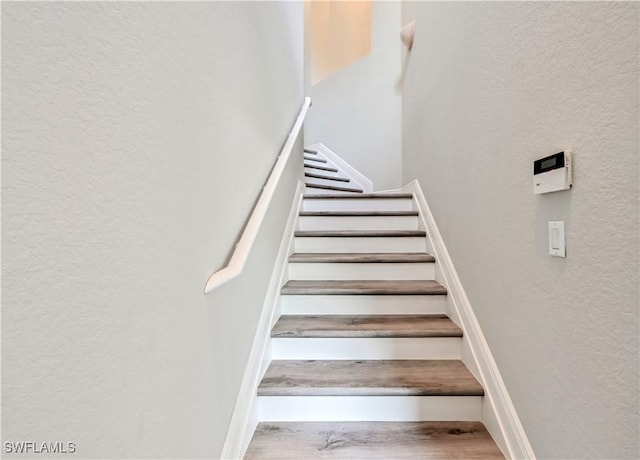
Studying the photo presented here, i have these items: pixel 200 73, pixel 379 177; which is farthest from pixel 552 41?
pixel 379 177

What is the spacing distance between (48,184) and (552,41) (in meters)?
1.20

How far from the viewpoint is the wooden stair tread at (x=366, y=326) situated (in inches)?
60.9

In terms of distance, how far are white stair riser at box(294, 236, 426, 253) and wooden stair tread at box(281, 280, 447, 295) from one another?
36 centimetres

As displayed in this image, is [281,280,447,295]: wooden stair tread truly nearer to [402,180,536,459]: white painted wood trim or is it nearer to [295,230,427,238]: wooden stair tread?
[402,180,536,459]: white painted wood trim

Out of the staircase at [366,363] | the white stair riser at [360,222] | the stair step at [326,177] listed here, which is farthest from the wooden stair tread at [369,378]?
the stair step at [326,177]

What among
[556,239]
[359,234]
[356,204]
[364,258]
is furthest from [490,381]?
[356,204]

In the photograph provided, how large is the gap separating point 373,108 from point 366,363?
3.20 m

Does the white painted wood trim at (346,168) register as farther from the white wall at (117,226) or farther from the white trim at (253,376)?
the white wall at (117,226)

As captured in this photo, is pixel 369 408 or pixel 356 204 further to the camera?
pixel 356 204

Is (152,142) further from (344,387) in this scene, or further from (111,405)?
(344,387)

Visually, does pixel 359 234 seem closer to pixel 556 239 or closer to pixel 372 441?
pixel 372 441

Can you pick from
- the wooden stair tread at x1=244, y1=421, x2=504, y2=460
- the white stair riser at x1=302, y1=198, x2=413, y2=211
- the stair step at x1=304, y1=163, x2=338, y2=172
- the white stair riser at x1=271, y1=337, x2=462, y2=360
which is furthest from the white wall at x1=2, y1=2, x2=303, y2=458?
the stair step at x1=304, y1=163, x2=338, y2=172

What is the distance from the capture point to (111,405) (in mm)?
556

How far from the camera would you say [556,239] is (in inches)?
35.2
